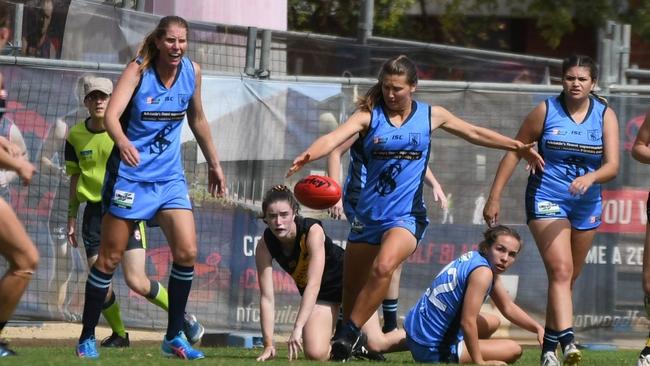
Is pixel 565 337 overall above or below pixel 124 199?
below

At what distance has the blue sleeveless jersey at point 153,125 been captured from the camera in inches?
323

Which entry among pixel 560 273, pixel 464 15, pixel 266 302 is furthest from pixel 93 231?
pixel 464 15

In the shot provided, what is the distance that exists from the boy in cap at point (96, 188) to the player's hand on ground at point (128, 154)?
2.49 m

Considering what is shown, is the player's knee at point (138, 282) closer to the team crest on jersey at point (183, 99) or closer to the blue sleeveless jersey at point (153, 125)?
the blue sleeveless jersey at point (153, 125)

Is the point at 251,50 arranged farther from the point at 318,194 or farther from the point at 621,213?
the point at 318,194

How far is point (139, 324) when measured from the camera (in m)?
11.9

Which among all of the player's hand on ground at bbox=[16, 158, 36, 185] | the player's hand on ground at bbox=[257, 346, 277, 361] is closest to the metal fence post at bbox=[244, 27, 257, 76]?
the player's hand on ground at bbox=[257, 346, 277, 361]

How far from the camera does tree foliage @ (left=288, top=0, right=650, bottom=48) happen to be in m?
24.3

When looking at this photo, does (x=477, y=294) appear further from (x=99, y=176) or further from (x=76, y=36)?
(x=76, y=36)

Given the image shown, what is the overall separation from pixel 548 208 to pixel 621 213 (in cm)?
361

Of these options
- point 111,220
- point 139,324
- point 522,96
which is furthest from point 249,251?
point 111,220

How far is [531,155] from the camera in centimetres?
870

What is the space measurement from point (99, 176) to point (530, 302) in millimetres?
4386

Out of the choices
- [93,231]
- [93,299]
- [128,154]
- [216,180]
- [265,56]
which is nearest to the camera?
[128,154]
